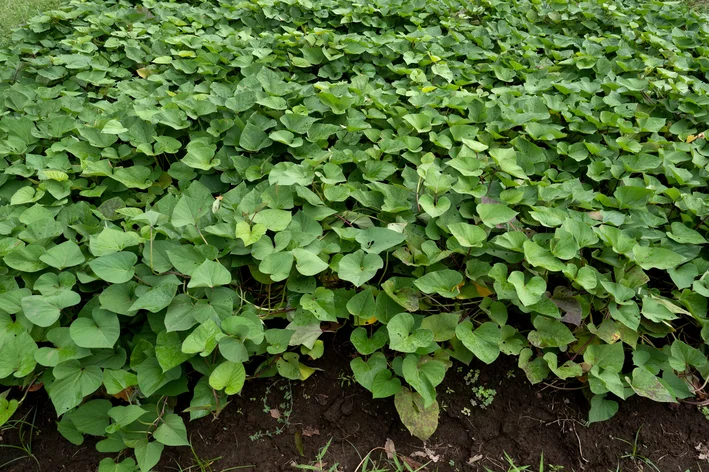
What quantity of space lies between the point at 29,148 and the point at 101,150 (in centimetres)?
36

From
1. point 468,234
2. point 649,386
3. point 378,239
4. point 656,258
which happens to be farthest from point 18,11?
point 649,386

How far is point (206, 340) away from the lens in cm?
163

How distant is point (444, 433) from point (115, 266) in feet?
4.14

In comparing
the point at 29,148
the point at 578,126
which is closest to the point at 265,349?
the point at 29,148

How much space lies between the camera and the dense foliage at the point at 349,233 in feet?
5.60

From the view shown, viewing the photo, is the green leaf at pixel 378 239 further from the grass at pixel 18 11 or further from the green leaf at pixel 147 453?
the grass at pixel 18 11

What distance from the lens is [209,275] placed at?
5.58 feet

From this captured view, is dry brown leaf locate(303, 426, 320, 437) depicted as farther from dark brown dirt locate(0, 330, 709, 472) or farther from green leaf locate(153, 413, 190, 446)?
green leaf locate(153, 413, 190, 446)

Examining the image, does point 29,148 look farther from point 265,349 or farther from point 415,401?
point 415,401

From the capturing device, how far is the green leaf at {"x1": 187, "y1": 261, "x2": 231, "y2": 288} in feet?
5.49

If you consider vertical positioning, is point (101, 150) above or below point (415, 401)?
above

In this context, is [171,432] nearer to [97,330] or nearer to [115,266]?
[97,330]

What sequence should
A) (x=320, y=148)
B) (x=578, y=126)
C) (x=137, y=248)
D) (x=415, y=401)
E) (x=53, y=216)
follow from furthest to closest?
(x=578, y=126) < (x=320, y=148) < (x=53, y=216) < (x=137, y=248) < (x=415, y=401)

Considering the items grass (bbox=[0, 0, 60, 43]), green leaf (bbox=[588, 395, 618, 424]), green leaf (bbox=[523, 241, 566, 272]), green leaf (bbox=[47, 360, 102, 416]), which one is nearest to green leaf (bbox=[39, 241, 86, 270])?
green leaf (bbox=[47, 360, 102, 416])
